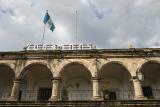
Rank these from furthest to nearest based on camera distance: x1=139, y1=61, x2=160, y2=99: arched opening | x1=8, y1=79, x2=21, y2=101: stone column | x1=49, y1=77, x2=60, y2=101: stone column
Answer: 1. x1=139, y1=61, x2=160, y2=99: arched opening
2. x1=8, y1=79, x2=21, y2=101: stone column
3. x1=49, y1=77, x2=60, y2=101: stone column

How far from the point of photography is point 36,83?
749 inches

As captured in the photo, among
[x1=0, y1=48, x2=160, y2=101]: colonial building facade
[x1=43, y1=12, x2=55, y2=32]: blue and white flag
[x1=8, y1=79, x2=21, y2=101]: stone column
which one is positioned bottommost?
[x1=8, y1=79, x2=21, y2=101]: stone column

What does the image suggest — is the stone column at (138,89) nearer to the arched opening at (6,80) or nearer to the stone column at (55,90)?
the stone column at (55,90)

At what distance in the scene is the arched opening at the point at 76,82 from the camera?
17.8 meters

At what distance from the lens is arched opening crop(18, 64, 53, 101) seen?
18.0 meters

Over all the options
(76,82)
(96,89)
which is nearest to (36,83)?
(76,82)

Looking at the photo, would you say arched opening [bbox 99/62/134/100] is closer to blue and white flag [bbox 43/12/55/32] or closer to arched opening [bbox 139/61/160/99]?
arched opening [bbox 139/61/160/99]

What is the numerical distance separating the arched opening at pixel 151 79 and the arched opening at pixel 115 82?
109 cm

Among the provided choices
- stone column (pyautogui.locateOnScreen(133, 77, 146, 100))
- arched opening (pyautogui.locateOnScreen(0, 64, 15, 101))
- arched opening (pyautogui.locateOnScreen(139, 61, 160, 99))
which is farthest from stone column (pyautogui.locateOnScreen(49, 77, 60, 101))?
arched opening (pyautogui.locateOnScreen(139, 61, 160, 99))

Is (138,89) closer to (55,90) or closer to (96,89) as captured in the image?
(96,89)

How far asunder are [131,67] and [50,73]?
579cm

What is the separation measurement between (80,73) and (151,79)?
205 inches

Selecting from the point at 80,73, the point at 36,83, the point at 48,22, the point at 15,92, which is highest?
the point at 48,22

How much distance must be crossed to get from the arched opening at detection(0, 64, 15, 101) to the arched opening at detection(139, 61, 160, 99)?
31.1 ft
